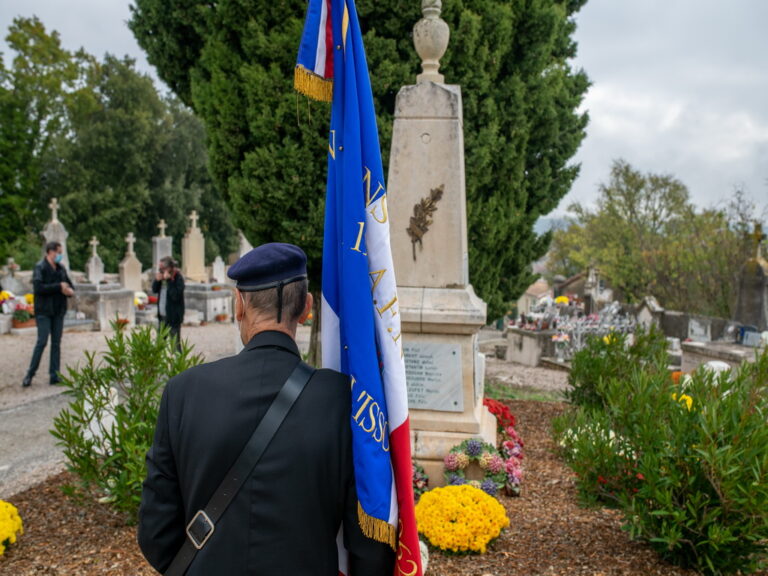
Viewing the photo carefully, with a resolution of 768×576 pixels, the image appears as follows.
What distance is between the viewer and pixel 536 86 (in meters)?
8.56

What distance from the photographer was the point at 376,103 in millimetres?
7961

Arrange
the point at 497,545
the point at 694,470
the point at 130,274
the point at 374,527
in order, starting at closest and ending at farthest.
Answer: the point at 374,527 → the point at 694,470 → the point at 497,545 → the point at 130,274

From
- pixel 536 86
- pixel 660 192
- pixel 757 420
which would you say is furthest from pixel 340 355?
pixel 660 192

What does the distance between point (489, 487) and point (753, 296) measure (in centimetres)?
1297

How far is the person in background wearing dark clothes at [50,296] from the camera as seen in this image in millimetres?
8320

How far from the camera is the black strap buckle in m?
1.79

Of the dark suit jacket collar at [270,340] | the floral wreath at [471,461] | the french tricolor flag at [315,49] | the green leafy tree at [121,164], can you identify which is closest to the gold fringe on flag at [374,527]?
the dark suit jacket collar at [270,340]

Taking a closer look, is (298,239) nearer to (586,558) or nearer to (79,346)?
(586,558)

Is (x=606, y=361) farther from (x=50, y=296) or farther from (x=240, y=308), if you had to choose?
(x=50, y=296)

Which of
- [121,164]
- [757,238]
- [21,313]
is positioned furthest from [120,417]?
[121,164]

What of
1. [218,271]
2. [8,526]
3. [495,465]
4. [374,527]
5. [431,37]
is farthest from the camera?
[218,271]

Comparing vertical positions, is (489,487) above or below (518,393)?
above

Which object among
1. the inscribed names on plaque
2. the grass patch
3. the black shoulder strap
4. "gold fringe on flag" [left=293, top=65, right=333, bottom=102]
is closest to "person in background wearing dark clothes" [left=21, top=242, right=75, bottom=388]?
the inscribed names on plaque

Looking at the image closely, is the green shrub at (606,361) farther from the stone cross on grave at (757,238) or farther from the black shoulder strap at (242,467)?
the stone cross on grave at (757,238)
